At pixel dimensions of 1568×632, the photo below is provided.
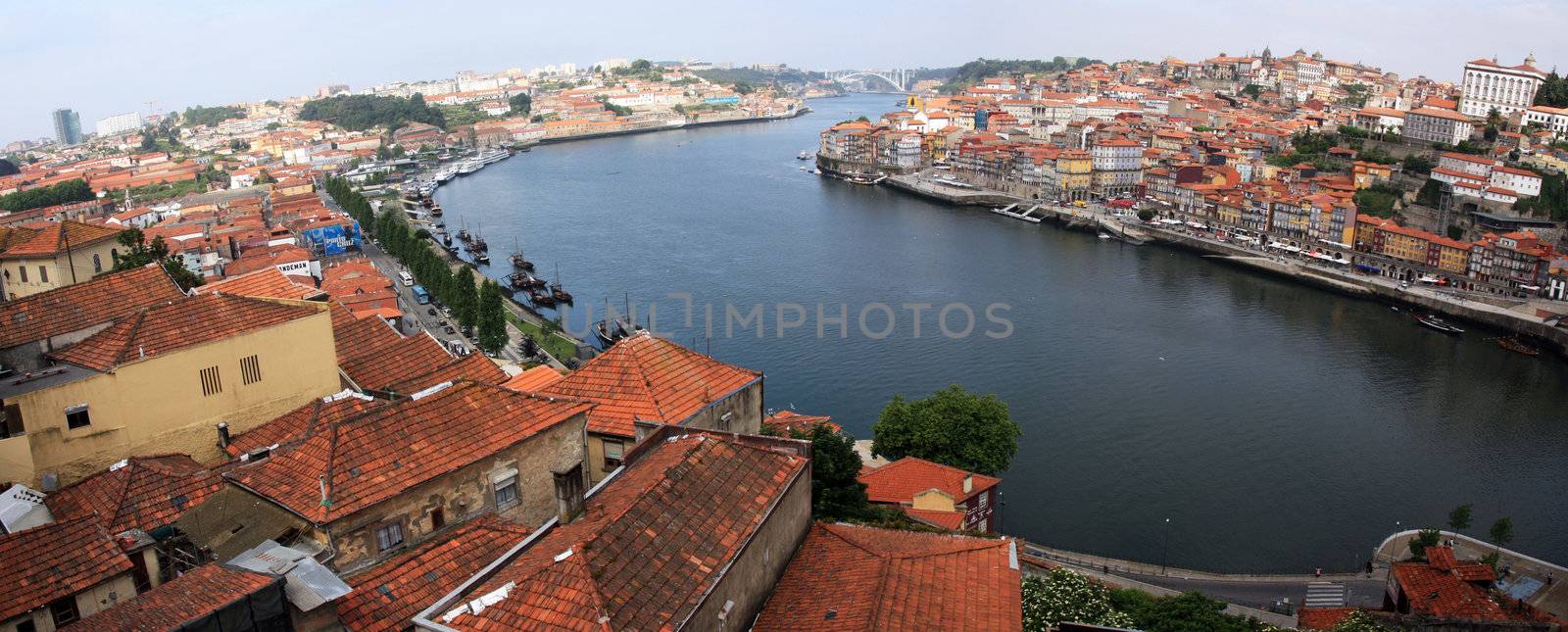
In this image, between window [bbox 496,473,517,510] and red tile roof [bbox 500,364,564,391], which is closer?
window [bbox 496,473,517,510]

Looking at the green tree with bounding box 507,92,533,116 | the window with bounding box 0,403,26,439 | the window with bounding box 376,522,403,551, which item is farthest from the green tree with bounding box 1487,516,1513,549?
the green tree with bounding box 507,92,533,116

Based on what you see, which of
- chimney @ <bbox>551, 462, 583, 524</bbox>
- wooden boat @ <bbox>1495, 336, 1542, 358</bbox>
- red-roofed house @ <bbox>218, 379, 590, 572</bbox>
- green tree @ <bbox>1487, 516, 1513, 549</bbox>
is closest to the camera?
red-roofed house @ <bbox>218, 379, 590, 572</bbox>

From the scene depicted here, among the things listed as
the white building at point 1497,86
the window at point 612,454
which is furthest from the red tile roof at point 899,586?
the white building at point 1497,86

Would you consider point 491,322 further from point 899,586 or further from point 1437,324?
point 1437,324

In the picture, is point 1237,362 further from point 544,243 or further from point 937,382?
point 544,243

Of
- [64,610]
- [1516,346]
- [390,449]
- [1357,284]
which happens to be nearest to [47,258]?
[64,610]

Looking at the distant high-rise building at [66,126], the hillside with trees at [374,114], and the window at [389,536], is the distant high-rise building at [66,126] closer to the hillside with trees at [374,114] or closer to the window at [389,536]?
the hillside with trees at [374,114]

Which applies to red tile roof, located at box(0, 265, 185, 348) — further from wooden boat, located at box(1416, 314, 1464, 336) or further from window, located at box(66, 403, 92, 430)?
wooden boat, located at box(1416, 314, 1464, 336)

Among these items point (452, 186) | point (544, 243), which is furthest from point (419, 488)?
point (452, 186)
